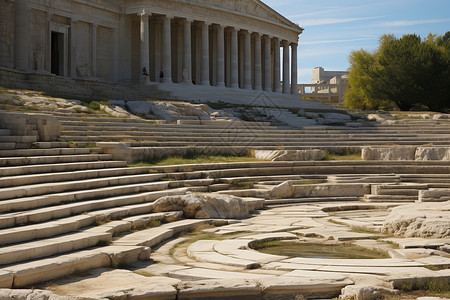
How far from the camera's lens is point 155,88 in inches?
1740

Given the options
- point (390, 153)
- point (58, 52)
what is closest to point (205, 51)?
point (58, 52)

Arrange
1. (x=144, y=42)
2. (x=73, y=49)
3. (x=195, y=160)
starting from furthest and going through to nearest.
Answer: (x=144, y=42)
(x=73, y=49)
(x=195, y=160)

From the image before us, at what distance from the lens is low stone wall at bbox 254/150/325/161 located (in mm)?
22109

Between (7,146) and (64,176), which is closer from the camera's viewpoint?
(64,176)

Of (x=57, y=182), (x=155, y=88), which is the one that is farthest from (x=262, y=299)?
(x=155, y=88)

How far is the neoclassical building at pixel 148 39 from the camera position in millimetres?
41216

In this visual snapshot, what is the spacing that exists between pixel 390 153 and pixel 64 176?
45.9 ft

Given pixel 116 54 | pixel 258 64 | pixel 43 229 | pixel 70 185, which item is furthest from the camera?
pixel 258 64

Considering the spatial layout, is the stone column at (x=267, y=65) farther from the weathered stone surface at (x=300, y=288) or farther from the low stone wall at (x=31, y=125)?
the weathered stone surface at (x=300, y=288)

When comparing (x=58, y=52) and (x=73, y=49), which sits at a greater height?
(x=73, y=49)

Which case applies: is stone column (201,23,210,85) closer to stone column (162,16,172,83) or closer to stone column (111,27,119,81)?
stone column (162,16,172,83)

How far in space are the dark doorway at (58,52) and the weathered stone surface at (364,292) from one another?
40454 mm

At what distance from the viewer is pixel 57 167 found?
14.6 metres

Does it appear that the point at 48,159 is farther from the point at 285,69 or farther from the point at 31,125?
the point at 285,69
